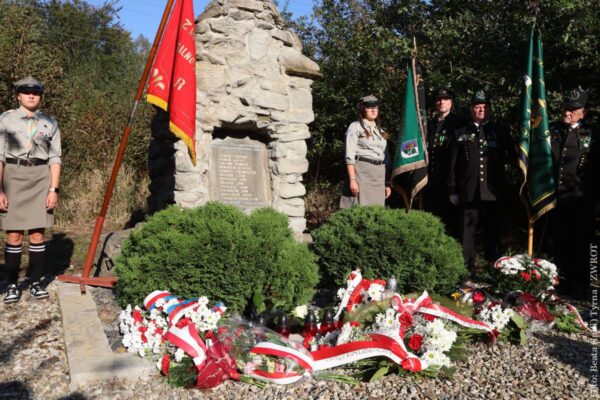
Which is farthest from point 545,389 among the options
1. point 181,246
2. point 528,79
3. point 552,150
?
point 528,79

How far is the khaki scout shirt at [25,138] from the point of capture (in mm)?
4113

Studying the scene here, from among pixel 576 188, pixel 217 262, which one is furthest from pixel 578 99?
pixel 217 262

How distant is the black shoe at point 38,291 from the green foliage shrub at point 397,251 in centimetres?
229

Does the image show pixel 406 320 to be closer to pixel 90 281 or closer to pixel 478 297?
pixel 478 297

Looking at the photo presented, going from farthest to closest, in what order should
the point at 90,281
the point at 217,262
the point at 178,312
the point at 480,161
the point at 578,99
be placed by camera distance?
the point at 480,161
the point at 578,99
the point at 90,281
the point at 217,262
the point at 178,312

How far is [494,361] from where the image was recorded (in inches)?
128

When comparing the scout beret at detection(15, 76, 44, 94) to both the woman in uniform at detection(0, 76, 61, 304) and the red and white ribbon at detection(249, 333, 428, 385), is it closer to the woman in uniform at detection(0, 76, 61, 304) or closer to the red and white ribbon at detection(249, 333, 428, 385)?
the woman in uniform at detection(0, 76, 61, 304)

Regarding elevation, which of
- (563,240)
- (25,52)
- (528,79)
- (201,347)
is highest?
(25,52)

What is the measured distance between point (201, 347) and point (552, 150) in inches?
A: 152

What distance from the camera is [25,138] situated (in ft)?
13.7

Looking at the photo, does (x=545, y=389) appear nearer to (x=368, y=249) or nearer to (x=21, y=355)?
(x=368, y=249)

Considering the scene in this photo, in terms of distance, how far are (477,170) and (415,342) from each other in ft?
8.03

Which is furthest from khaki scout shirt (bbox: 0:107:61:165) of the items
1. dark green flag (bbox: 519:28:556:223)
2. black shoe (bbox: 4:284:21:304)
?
dark green flag (bbox: 519:28:556:223)

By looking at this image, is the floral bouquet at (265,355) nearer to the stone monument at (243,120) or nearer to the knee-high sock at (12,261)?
the knee-high sock at (12,261)
